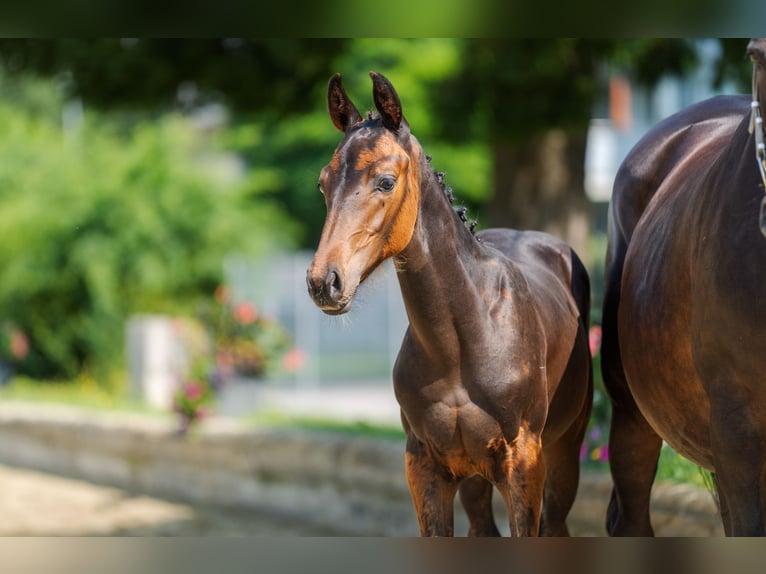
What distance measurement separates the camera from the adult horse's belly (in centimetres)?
342

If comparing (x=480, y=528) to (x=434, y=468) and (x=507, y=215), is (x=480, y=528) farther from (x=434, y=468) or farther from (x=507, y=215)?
(x=507, y=215)

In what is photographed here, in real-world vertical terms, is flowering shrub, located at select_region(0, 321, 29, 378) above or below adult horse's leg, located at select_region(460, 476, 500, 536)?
below

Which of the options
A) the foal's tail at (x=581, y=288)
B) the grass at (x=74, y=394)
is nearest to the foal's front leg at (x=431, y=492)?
the foal's tail at (x=581, y=288)

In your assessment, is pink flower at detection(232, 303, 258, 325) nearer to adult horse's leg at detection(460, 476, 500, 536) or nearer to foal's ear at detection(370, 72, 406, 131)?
adult horse's leg at detection(460, 476, 500, 536)

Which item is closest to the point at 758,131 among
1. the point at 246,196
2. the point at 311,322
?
the point at 311,322

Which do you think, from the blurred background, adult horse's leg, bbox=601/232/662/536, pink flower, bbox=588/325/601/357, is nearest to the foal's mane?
the blurred background

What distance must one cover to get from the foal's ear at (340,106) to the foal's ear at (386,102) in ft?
0.44

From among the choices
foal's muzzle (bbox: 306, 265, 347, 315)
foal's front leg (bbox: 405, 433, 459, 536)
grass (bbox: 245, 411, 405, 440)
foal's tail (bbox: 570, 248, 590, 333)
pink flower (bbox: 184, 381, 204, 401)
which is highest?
foal's muzzle (bbox: 306, 265, 347, 315)

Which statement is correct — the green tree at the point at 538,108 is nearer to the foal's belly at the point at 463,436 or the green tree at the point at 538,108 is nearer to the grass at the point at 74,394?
the grass at the point at 74,394

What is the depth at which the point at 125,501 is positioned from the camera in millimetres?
9477

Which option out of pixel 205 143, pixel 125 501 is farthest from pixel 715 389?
pixel 205 143

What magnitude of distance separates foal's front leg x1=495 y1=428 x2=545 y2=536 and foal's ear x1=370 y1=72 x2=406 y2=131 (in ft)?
3.34

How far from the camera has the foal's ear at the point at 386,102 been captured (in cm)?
312

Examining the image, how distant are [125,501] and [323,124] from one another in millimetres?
17191
